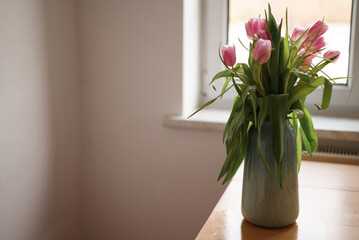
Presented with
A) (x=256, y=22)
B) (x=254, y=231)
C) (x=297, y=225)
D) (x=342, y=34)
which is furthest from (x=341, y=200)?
(x=342, y=34)

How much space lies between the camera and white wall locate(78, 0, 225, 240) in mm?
1753

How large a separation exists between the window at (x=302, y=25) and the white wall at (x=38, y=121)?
57 centimetres

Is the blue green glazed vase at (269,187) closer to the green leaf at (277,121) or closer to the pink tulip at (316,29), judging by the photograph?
the green leaf at (277,121)

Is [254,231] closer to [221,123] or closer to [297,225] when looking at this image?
[297,225]

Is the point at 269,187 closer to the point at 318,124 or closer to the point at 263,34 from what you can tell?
the point at 263,34

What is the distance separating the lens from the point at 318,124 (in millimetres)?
1668

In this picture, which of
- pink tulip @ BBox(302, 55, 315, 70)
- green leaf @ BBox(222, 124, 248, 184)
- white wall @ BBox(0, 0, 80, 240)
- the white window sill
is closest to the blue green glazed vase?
green leaf @ BBox(222, 124, 248, 184)

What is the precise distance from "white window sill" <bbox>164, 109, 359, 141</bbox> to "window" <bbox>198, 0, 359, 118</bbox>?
87mm

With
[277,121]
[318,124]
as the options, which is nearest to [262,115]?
[277,121]

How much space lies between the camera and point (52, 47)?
167cm

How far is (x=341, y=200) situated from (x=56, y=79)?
112 cm

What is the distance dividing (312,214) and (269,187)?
186 mm

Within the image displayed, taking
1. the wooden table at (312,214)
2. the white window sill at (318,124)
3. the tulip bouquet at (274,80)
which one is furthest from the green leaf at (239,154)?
the white window sill at (318,124)

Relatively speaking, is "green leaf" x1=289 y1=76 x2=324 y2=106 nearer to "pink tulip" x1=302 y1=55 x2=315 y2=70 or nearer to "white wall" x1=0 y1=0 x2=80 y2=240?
"pink tulip" x1=302 y1=55 x2=315 y2=70
